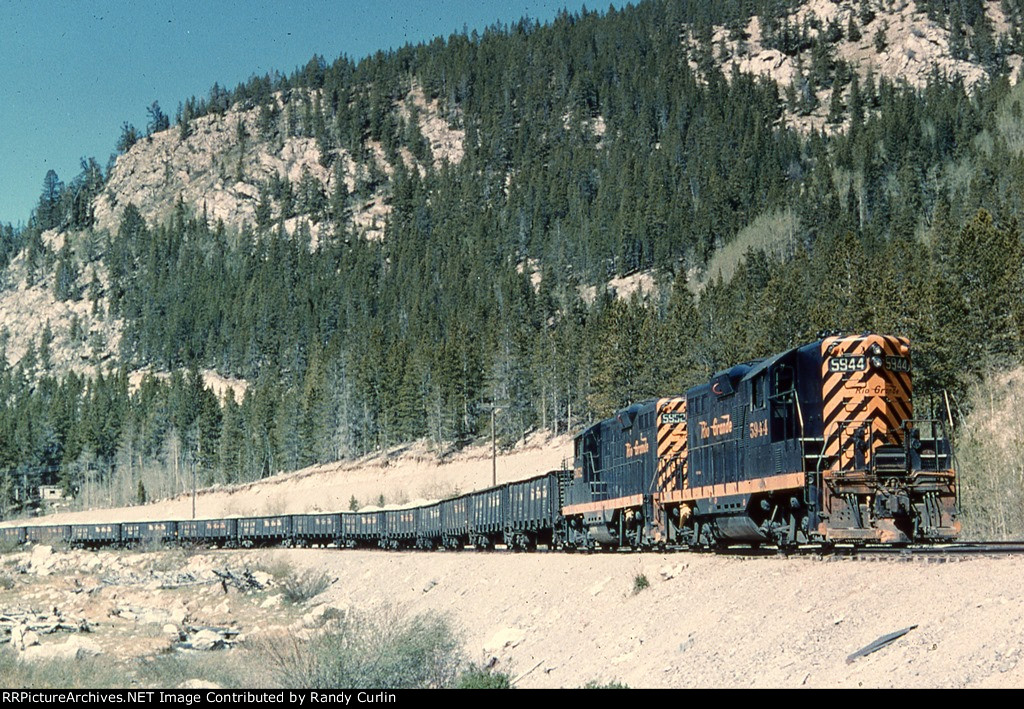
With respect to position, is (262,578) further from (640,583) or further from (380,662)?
(380,662)

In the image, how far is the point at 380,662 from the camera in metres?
18.3

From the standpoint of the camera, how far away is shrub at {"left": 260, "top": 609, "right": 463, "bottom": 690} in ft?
58.3

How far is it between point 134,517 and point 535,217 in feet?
294

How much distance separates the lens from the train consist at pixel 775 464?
61.3 ft

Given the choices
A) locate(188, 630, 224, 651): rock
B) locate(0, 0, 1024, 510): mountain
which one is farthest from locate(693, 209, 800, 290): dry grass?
locate(188, 630, 224, 651): rock

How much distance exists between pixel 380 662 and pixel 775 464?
27.6 ft

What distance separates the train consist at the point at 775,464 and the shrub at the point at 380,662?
6902mm

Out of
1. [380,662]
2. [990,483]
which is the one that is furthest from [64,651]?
[990,483]

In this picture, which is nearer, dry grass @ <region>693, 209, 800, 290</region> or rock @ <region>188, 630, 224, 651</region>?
rock @ <region>188, 630, 224, 651</region>

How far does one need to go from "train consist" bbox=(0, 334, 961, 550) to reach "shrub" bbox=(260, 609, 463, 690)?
6.90 m

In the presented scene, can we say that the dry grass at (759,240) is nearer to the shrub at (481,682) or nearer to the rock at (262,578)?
the rock at (262,578)

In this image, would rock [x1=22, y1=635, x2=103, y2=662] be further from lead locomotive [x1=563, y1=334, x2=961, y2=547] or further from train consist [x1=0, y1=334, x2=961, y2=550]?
lead locomotive [x1=563, y1=334, x2=961, y2=547]

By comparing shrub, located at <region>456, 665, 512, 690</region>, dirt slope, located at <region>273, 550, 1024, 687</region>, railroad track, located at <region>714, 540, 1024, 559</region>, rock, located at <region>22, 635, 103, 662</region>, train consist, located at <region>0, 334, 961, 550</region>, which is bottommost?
rock, located at <region>22, 635, 103, 662</region>
